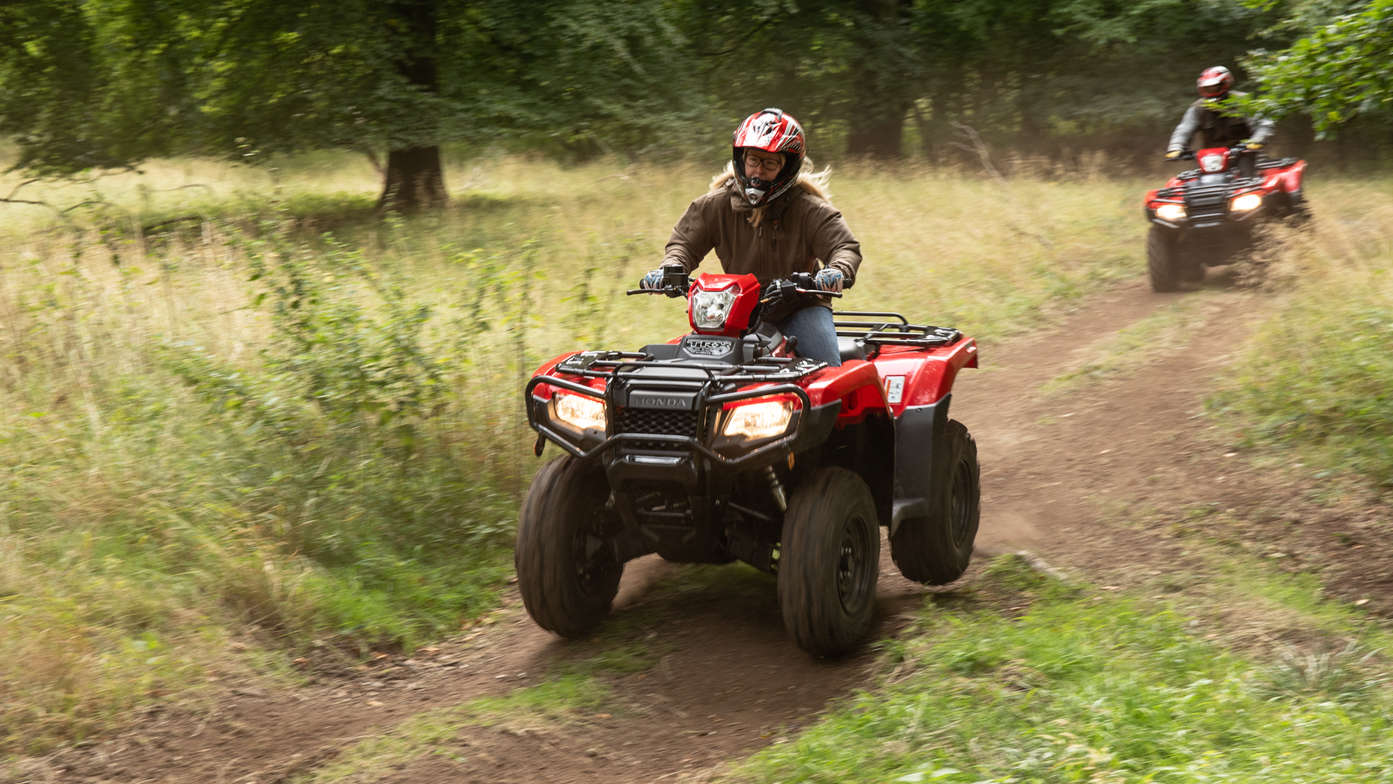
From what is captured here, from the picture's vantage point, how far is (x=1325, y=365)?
9125 millimetres

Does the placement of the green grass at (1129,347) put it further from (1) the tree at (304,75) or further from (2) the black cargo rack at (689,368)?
(1) the tree at (304,75)

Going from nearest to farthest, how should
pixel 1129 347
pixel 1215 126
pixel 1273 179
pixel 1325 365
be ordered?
pixel 1325 365
pixel 1129 347
pixel 1273 179
pixel 1215 126

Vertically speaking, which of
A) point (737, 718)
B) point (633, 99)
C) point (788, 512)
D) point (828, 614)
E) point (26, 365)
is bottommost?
point (737, 718)

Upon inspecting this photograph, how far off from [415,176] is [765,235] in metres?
14.0

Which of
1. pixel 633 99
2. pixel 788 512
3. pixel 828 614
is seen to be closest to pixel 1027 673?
pixel 828 614

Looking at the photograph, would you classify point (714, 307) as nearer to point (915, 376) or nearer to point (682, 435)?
point (682, 435)

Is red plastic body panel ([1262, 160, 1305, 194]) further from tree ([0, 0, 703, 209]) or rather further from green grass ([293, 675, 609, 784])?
green grass ([293, 675, 609, 784])

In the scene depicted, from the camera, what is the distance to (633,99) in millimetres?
20047

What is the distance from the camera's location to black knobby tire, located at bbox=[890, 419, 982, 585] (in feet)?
19.8

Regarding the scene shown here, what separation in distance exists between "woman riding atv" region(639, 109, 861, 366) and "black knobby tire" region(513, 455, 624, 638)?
99 cm

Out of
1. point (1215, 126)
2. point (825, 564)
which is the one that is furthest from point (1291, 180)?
point (825, 564)

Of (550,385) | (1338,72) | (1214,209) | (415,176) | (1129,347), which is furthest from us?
(415,176)

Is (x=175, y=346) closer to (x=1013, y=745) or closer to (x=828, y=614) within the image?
(x=828, y=614)

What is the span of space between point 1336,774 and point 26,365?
715cm
